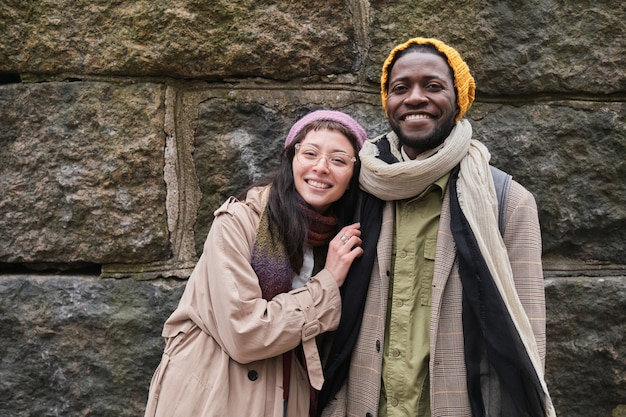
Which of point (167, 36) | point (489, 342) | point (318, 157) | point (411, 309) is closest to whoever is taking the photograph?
point (489, 342)

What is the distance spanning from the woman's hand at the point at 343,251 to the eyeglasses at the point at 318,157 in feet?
0.68

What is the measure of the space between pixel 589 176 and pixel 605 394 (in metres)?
0.83

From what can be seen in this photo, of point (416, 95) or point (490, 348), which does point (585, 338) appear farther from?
point (416, 95)

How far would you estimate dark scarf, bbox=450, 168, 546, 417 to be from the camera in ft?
5.83

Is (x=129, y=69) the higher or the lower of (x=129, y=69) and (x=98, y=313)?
the higher

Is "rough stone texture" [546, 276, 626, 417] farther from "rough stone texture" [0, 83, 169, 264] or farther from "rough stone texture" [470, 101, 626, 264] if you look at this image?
"rough stone texture" [0, 83, 169, 264]

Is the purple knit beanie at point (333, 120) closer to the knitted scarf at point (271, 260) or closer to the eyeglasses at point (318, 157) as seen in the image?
the eyeglasses at point (318, 157)

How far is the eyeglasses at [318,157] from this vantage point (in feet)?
6.59

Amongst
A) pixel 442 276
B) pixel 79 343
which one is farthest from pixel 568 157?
pixel 79 343

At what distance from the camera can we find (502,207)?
1.93 metres

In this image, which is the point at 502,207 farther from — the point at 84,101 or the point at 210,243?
the point at 84,101

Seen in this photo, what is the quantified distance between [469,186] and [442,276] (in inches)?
11.0

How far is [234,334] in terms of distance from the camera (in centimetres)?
181

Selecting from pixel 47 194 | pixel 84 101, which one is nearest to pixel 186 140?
pixel 84 101
